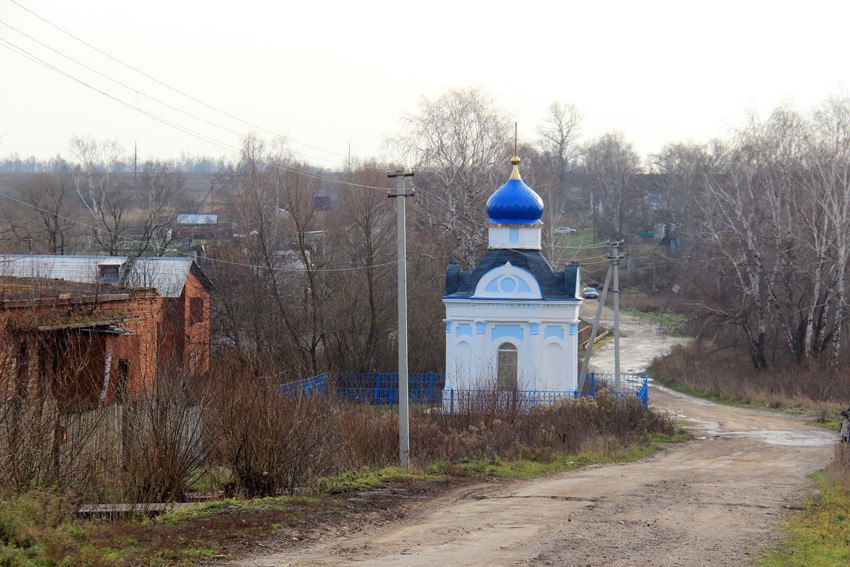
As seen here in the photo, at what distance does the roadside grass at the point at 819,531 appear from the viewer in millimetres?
9227

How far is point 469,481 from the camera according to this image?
46.0ft

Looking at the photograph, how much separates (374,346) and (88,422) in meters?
23.6

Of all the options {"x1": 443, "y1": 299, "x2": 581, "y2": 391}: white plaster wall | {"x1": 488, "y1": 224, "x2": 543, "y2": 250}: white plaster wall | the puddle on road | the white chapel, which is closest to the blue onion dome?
{"x1": 488, "y1": 224, "x2": 543, "y2": 250}: white plaster wall

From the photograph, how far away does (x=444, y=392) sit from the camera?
81.3 feet

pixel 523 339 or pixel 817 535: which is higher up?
pixel 523 339

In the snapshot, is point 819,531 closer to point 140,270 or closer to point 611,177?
point 140,270

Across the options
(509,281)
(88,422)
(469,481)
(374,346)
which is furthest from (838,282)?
(88,422)

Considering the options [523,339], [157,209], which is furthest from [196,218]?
[523,339]

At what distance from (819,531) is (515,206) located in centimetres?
1596

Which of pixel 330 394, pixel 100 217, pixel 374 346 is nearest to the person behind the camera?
pixel 330 394

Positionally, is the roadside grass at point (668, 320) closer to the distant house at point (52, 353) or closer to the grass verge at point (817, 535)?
the grass verge at point (817, 535)

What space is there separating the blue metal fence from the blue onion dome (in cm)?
493

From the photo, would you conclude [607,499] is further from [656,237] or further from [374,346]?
[656,237]

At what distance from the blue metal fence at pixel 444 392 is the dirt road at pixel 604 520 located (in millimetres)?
3731
